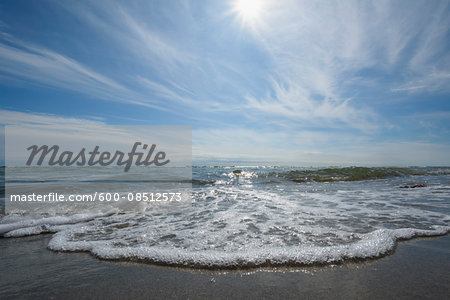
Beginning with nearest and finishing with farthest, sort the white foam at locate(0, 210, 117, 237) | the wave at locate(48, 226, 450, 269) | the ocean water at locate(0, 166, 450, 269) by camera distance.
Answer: the wave at locate(48, 226, 450, 269), the ocean water at locate(0, 166, 450, 269), the white foam at locate(0, 210, 117, 237)

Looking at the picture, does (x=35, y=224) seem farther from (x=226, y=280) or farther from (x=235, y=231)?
(x=226, y=280)

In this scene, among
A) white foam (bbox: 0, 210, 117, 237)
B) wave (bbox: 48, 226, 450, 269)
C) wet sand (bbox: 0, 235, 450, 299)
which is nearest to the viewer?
wet sand (bbox: 0, 235, 450, 299)

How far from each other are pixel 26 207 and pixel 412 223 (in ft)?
31.5

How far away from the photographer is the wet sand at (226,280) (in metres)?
2.11

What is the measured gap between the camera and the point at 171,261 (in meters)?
2.80

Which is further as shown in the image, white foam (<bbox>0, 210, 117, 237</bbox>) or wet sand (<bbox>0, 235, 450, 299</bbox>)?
white foam (<bbox>0, 210, 117, 237</bbox>)

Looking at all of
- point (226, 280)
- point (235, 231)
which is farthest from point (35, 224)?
point (226, 280)

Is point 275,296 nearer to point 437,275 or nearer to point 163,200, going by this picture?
point 437,275

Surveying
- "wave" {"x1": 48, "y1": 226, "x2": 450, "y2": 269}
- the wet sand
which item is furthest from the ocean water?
the wet sand

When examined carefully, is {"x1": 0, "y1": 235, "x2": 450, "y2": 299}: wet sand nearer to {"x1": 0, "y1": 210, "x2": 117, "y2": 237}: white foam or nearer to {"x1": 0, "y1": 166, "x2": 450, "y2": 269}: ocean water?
{"x1": 0, "y1": 166, "x2": 450, "y2": 269}: ocean water

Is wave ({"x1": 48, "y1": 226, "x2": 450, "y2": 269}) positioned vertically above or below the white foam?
above

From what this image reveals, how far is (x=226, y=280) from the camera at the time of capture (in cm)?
238

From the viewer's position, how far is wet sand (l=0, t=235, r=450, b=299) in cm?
211

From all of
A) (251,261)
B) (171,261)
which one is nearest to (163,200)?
(171,261)
